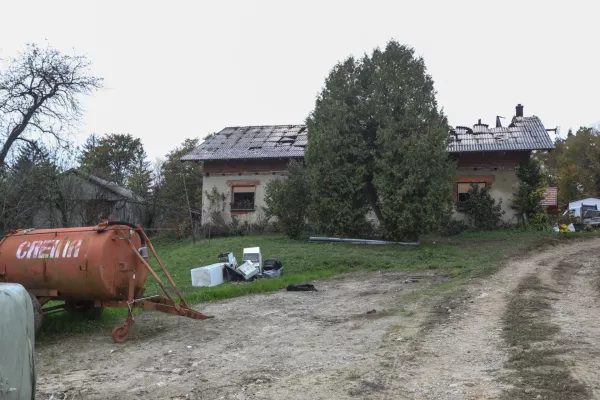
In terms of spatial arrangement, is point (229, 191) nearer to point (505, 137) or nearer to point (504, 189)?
point (504, 189)

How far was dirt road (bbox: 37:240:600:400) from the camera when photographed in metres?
5.11

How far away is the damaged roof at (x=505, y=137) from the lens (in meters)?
24.3

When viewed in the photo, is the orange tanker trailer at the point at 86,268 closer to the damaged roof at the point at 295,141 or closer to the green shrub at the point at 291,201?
the green shrub at the point at 291,201

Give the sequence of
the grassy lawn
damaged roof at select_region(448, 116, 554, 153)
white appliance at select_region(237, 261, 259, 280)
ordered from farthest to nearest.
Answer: damaged roof at select_region(448, 116, 554, 153)
white appliance at select_region(237, 261, 259, 280)
the grassy lawn

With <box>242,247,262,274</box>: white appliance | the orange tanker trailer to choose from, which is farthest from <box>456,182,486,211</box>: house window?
the orange tanker trailer

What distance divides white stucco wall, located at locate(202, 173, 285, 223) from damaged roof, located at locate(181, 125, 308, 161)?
1061mm

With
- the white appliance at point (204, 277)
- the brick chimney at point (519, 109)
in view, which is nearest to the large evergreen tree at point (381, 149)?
the white appliance at point (204, 277)

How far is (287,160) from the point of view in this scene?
87.2 feet

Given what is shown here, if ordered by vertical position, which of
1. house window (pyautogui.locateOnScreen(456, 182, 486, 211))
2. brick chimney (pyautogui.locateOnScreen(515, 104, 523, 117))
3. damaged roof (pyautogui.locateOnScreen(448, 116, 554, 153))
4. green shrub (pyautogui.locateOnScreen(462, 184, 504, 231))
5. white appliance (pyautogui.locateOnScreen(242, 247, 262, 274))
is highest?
brick chimney (pyautogui.locateOnScreen(515, 104, 523, 117))

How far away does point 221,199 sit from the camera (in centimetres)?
2711

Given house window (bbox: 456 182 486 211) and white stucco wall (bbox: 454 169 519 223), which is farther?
house window (bbox: 456 182 486 211)

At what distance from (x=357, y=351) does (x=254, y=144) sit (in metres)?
22.5

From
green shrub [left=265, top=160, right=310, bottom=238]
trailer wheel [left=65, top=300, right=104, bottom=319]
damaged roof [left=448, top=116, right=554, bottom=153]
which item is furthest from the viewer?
damaged roof [left=448, top=116, right=554, bottom=153]

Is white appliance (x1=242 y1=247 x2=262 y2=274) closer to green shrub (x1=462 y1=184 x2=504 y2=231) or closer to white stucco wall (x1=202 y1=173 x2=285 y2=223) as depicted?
white stucco wall (x1=202 y1=173 x2=285 y2=223)
